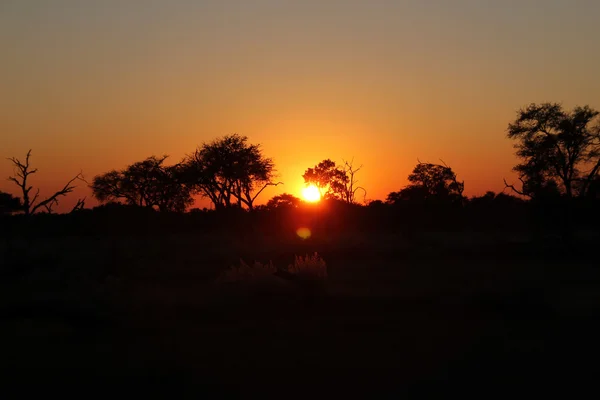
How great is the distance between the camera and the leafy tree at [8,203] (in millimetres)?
60938

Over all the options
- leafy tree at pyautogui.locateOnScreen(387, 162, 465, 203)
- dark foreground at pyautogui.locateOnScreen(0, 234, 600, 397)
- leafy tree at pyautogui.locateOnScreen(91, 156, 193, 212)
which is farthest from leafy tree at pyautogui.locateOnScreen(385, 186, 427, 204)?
dark foreground at pyautogui.locateOnScreen(0, 234, 600, 397)

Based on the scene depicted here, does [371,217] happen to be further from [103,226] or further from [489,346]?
[489,346]

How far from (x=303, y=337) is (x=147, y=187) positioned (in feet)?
203

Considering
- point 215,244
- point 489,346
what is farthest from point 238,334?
point 215,244

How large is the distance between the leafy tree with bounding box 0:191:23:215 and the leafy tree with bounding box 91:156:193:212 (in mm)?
12553

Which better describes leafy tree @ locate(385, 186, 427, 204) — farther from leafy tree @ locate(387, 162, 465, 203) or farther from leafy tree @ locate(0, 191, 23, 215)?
leafy tree @ locate(0, 191, 23, 215)

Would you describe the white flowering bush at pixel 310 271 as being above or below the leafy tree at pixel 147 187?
below

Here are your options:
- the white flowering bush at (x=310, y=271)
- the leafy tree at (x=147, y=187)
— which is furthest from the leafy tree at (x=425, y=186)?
the white flowering bush at (x=310, y=271)

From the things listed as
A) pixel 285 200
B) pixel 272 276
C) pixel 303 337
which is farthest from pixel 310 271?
pixel 285 200

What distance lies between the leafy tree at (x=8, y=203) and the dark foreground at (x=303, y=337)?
47096mm

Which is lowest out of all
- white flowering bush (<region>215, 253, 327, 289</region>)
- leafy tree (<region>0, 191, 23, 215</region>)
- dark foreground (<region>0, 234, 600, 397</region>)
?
dark foreground (<region>0, 234, 600, 397</region>)

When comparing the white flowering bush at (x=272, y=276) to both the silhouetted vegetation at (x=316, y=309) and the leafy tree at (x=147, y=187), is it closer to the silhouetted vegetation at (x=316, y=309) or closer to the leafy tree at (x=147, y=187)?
the silhouetted vegetation at (x=316, y=309)

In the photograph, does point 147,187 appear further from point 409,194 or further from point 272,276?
point 272,276

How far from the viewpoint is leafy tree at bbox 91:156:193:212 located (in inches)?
2648
